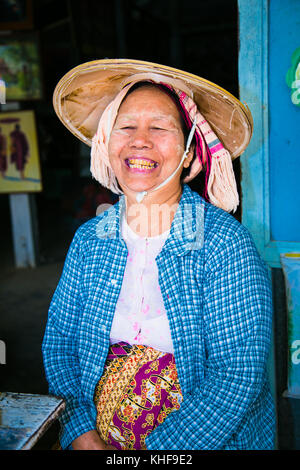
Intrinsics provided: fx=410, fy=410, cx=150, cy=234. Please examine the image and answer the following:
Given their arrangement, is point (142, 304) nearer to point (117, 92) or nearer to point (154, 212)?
point (154, 212)

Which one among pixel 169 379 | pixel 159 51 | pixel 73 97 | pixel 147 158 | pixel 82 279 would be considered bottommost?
pixel 169 379

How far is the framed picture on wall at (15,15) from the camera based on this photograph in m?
4.54

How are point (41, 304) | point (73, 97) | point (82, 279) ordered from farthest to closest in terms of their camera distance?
point (41, 304)
point (73, 97)
point (82, 279)

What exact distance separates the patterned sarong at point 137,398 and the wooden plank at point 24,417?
300 millimetres

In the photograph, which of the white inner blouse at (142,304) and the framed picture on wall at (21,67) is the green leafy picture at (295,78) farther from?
the framed picture on wall at (21,67)

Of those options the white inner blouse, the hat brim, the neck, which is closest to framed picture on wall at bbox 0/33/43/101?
the hat brim

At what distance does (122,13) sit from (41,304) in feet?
16.9

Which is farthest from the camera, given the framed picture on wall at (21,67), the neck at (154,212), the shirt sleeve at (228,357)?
the framed picture on wall at (21,67)

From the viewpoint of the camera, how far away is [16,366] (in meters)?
3.09

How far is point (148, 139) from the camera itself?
1.57m

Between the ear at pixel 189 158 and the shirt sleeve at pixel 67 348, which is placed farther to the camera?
the ear at pixel 189 158

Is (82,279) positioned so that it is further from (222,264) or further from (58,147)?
(58,147)

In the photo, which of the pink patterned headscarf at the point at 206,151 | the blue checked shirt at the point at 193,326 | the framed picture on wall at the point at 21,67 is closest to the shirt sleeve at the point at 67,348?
the blue checked shirt at the point at 193,326

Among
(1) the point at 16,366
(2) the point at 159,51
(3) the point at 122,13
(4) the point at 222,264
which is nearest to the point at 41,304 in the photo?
(1) the point at 16,366
